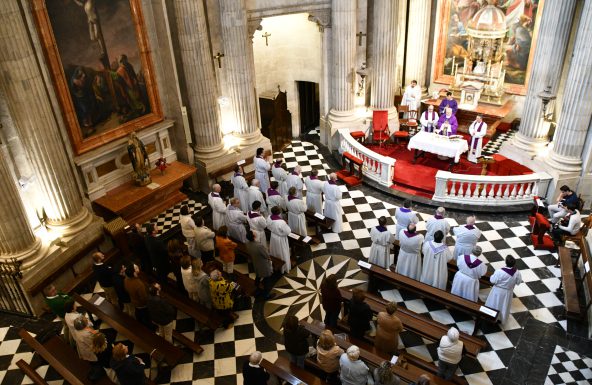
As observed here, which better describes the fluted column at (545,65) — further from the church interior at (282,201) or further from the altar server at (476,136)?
the altar server at (476,136)

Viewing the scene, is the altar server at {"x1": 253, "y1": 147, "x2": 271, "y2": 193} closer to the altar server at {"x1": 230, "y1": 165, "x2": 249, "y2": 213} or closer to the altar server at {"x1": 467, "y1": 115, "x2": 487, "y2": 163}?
the altar server at {"x1": 230, "y1": 165, "x2": 249, "y2": 213}

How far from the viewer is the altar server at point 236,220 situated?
32.2 feet

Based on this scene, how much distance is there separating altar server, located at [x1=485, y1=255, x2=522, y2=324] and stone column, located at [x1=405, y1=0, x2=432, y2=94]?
1055cm

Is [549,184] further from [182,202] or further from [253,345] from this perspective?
[182,202]

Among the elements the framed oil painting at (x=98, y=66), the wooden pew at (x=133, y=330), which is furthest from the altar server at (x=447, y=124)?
the wooden pew at (x=133, y=330)

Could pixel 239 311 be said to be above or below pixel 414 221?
below

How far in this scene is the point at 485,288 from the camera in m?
8.95

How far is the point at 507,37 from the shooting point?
14875mm

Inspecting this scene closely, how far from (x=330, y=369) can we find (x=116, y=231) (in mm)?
5601

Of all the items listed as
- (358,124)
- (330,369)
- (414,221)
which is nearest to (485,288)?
(414,221)

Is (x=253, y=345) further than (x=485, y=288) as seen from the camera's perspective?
No

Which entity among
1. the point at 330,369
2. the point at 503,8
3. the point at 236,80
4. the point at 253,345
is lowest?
the point at 253,345

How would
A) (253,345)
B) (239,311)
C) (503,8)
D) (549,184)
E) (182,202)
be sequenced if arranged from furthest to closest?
1. (503,8)
2. (182,202)
3. (549,184)
4. (239,311)
5. (253,345)

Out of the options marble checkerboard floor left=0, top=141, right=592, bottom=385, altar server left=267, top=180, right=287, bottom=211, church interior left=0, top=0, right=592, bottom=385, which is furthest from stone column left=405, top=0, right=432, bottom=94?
altar server left=267, top=180, right=287, bottom=211
